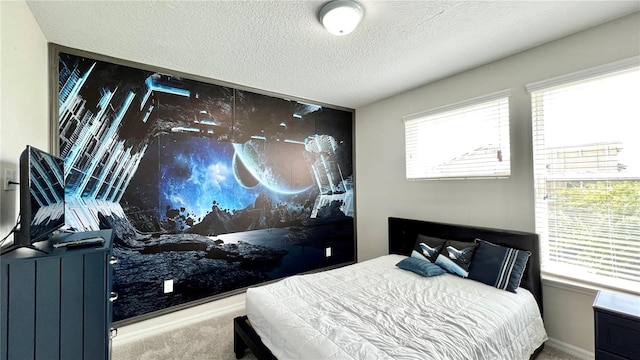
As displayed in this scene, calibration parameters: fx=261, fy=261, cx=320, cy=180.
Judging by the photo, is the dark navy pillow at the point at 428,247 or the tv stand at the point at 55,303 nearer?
the tv stand at the point at 55,303

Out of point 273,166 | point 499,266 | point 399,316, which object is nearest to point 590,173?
point 499,266

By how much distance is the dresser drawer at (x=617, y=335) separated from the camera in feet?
4.79

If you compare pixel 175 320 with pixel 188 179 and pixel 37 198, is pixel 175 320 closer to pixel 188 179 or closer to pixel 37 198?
pixel 188 179

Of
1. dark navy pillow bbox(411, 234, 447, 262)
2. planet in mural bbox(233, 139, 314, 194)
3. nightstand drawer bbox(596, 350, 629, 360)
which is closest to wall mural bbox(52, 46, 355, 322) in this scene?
planet in mural bbox(233, 139, 314, 194)

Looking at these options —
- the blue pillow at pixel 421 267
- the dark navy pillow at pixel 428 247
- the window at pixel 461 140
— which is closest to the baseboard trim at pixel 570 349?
the blue pillow at pixel 421 267

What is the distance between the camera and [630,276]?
189 centimetres

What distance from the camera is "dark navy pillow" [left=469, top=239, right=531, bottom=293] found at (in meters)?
2.16

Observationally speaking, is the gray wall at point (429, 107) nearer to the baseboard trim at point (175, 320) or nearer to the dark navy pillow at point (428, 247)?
the baseboard trim at point (175, 320)

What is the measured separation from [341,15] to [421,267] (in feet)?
7.36

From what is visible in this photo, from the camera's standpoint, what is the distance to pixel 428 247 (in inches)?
110

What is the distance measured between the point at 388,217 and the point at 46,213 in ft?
10.9

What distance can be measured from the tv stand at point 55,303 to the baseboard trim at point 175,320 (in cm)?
137

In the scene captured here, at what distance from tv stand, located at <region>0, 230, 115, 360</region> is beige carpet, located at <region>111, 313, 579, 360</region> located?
1.05 metres

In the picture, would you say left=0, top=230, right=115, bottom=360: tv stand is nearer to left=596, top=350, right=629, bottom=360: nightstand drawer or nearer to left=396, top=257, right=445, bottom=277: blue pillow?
left=396, top=257, right=445, bottom=277: blue pillow
